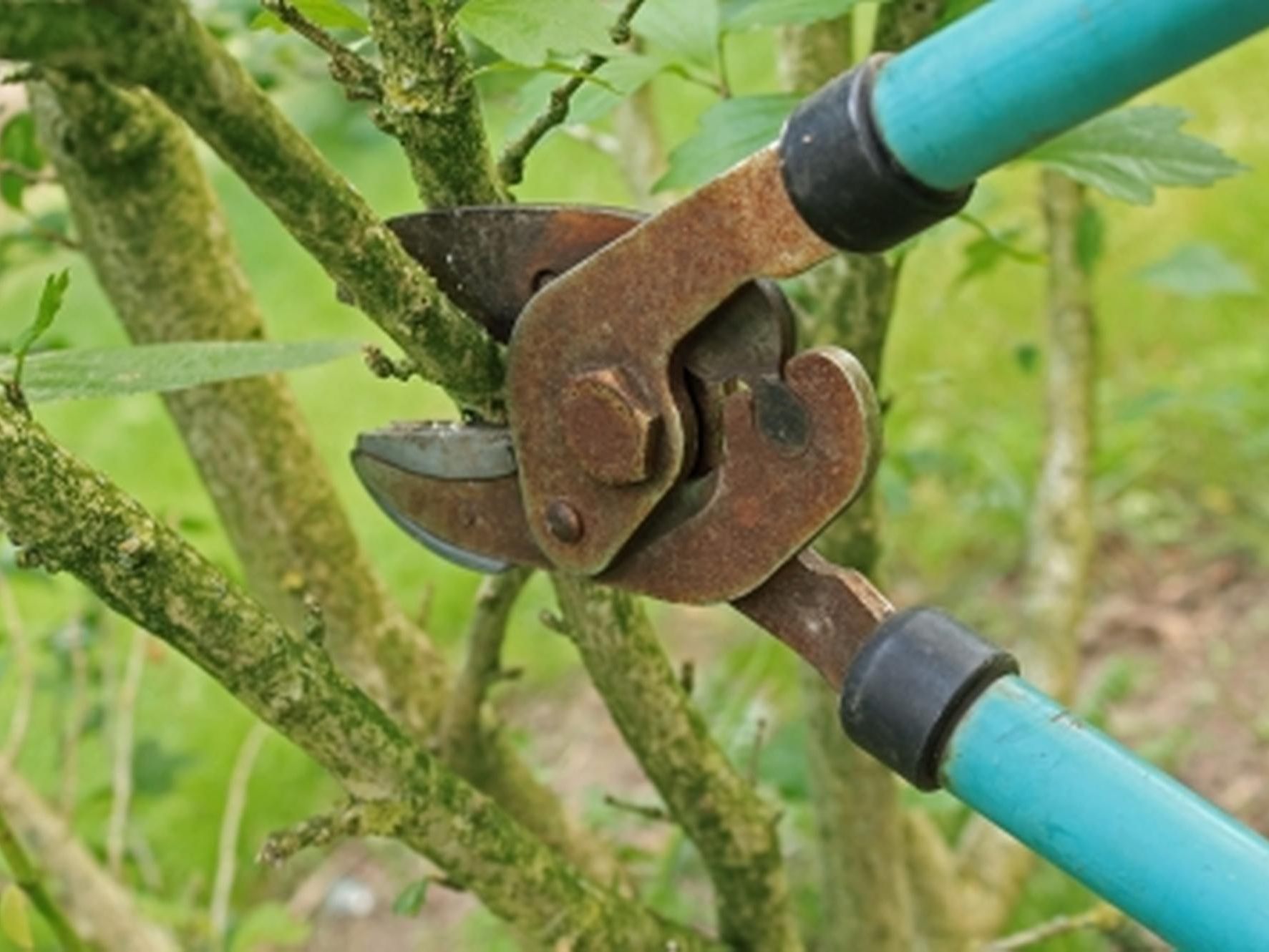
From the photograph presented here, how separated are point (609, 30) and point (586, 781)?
2.12 m

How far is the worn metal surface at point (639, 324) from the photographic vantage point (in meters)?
0.84

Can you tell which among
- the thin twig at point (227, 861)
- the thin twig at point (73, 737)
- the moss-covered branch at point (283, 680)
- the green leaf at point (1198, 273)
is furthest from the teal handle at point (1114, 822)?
the green leaf at point (1198, 273)

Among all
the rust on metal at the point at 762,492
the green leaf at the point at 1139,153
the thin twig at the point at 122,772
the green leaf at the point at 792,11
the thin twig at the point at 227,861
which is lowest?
the thin twig at the point at 227,861

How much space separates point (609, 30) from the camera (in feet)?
2.85

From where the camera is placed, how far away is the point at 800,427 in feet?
3.04

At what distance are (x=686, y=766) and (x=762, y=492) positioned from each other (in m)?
0.37

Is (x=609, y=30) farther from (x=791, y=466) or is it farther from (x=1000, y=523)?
(x=1000, y=523)

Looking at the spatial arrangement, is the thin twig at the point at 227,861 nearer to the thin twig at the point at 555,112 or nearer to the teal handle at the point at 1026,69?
the thin twig at the point at 555,112

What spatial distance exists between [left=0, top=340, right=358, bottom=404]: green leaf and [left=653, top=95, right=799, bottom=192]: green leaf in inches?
12.7

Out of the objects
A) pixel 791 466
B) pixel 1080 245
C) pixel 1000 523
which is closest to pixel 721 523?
pixel 791 466

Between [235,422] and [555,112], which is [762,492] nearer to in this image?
[555,112]

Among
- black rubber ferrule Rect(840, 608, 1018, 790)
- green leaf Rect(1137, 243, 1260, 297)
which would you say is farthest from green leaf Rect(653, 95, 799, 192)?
green leaf Rect(1137, 243, 1260, 297)

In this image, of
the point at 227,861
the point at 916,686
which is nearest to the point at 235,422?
→ the point at 227,861

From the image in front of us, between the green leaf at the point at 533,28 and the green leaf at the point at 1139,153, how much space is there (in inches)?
18.2
